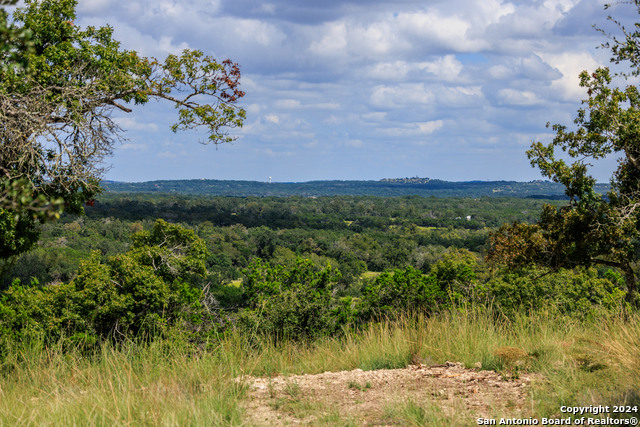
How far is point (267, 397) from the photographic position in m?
4.15

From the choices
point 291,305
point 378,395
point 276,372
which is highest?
point 378,395

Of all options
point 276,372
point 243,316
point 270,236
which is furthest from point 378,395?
point 270,236

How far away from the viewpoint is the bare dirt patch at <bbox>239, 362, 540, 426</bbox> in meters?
3.57

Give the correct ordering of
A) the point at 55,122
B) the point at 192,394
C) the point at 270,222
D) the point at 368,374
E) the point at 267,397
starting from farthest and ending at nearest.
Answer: the point at 270,222 < the point at 55,122 < the point at 368,374 < the point at 267,397 < the point at 192,394

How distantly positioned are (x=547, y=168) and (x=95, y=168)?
8656 mm

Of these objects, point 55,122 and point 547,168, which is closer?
point 55,122

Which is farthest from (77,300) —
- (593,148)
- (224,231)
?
(224,231)

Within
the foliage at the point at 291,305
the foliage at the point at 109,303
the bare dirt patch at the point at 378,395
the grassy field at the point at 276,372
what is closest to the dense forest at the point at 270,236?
the foliage at the point at 291,305

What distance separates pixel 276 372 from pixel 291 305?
3.95 metres

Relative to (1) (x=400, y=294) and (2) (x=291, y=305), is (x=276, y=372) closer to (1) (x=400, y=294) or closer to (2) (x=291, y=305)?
(2) (x=291, y=305)

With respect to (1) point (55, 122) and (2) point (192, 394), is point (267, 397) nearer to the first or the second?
(2) point (192, 394)

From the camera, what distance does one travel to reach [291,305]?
30.0 ft

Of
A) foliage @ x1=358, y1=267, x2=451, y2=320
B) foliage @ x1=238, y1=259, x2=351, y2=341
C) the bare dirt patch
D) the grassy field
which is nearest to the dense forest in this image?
foliage @ x1=358, y1=267, x2=451, y2=320

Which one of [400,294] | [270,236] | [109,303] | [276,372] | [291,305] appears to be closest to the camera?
[276,372]
